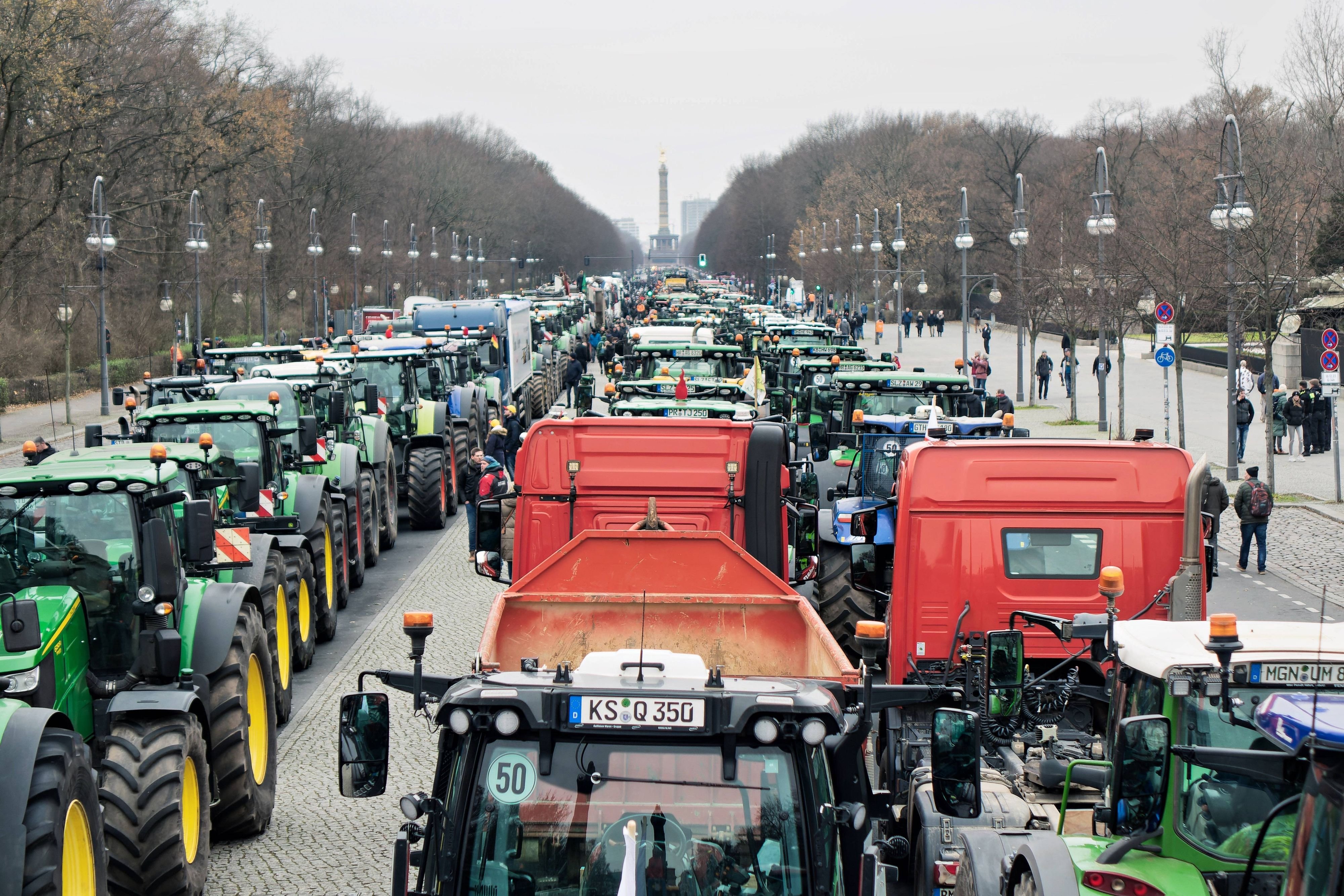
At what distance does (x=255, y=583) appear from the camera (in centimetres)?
1228

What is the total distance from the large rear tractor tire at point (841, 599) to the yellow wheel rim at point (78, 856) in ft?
25.2

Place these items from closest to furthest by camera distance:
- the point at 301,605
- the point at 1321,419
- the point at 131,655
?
the point at 131,655 → the point at 301,605 → the point at 1321,419

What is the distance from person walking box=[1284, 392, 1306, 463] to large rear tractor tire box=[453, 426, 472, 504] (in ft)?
53.9

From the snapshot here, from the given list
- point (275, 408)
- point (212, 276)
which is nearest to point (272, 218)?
point (212, 276)

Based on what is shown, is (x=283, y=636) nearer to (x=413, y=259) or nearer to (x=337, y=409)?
(x=337, y=409)

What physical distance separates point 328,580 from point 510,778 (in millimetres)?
12331

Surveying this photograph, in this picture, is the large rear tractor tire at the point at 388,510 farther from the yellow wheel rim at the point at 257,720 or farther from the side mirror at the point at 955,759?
the side mirror at the point at 955,759

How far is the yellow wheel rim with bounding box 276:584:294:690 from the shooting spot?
12953mm

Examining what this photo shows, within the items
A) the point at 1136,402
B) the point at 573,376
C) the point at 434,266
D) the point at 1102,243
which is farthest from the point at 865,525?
the point at 434,266

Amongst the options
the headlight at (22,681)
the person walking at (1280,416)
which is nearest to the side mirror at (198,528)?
the headlight at (22,681)

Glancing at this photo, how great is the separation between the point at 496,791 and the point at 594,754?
0.32 meters

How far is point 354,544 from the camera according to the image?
19000 millimetres

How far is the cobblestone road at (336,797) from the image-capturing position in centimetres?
935

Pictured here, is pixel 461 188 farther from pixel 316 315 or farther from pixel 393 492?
pixel 393 492
